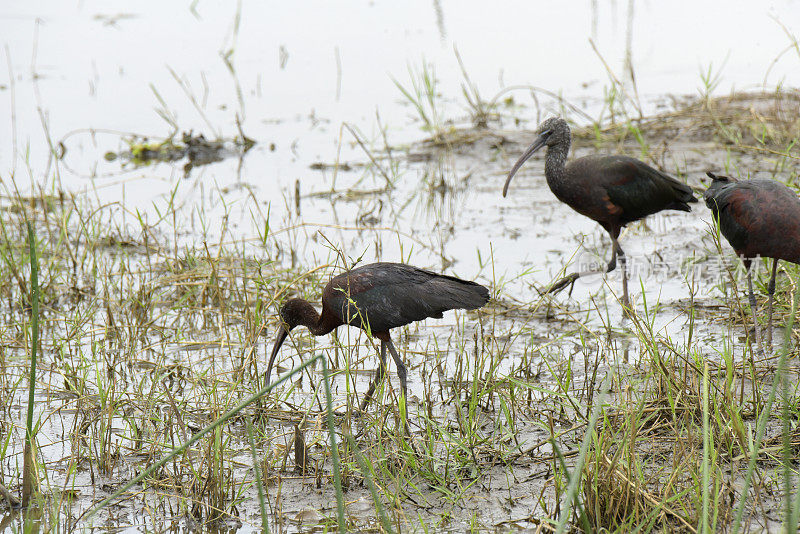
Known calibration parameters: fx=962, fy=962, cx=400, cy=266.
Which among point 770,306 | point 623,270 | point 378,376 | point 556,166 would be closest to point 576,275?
point 623,270

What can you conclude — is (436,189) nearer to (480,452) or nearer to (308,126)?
(308,126)

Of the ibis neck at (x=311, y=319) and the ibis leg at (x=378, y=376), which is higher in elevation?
the ibis neck at (x=311, y=319)

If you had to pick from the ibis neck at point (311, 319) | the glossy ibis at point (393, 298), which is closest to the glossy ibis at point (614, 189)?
the glossy ibis at point (393, 298)

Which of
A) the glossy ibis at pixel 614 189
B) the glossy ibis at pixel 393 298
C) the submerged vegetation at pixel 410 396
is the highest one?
the glossy ibis at pixel 614 189

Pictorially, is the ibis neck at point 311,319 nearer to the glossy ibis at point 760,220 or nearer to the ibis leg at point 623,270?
the ibis leg at point 623,270

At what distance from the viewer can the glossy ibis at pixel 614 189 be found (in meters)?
5.69

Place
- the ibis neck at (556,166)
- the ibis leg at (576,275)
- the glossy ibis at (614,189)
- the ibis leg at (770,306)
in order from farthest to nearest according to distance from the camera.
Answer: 1. the ibis neck at (556,166)
2. the glossy ibis at (614,189)
3. the ibis leg at (576,275)
4. the ibis leg at (770,306)

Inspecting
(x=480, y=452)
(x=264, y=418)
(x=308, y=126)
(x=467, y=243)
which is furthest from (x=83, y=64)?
(x=480, y=452)

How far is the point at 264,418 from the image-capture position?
13.3 ft

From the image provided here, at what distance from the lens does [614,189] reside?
568cm

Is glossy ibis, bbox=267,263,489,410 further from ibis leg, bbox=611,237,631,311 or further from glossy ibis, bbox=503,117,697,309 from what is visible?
glossy ibis, bbox=503,117,697,309

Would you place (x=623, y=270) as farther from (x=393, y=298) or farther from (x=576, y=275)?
(x=393, y=298)

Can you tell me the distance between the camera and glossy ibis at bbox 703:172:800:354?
4410 millimetres

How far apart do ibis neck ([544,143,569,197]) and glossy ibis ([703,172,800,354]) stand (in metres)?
1.19
